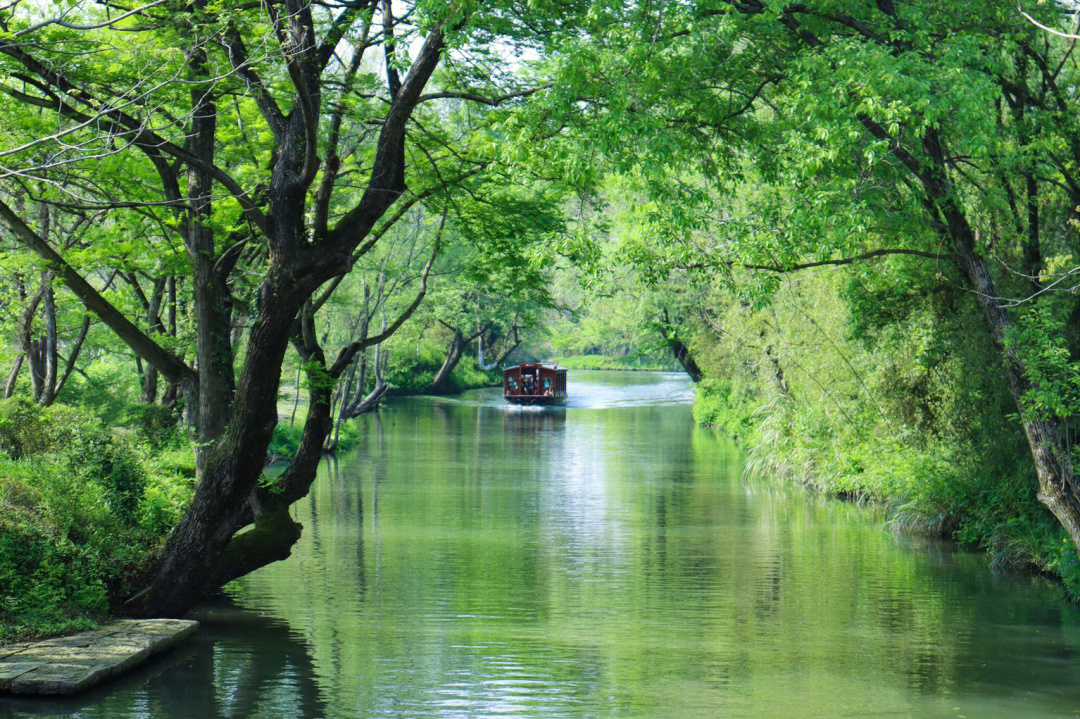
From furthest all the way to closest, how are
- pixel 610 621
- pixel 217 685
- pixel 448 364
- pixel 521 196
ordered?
1. pixel 448 364
2. pixel 521 196
3. pixel 610 621
4. pixel 217 685

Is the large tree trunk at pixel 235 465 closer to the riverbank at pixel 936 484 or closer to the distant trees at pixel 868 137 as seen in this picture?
the distant trees at pixel 868 137

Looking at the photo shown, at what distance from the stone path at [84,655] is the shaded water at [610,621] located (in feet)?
0.54

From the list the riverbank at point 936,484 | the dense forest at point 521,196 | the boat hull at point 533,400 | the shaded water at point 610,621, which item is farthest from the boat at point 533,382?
the dense forest at point 521,196

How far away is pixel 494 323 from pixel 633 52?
47.4 meters

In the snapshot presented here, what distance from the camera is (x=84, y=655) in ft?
28.9

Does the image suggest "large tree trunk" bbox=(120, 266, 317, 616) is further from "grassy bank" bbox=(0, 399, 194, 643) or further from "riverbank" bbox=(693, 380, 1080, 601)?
"riverbank" bbox=(693, 380, 1080, 601)

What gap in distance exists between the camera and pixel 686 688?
29.1ft

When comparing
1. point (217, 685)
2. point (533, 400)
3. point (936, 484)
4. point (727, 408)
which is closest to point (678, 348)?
point (727, 408)

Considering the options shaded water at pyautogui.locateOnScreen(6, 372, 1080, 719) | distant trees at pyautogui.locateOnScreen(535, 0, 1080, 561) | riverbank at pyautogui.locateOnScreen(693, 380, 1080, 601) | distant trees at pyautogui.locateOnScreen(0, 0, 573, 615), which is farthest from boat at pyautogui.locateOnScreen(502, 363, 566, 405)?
distant trees at pyautogui.locateOnScreen(535, 0, 1080, 561)

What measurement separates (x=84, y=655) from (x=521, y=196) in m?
7.93

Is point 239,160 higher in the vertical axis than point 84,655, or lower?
higher

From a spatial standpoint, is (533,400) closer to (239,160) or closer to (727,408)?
(727,408)

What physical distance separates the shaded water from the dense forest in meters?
1.12

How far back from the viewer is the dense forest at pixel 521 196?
9.65 metres
